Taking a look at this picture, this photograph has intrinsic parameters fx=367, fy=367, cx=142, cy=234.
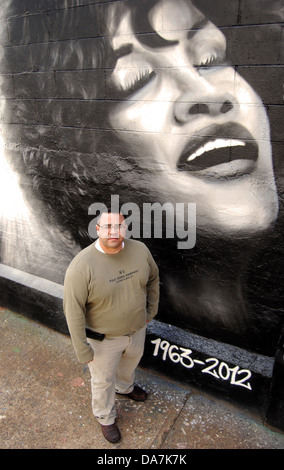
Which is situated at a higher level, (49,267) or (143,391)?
(49,267)

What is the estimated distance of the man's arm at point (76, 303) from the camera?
234 centimetres

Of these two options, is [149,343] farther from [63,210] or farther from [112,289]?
[63,210]

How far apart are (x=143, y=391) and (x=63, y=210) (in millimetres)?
1810

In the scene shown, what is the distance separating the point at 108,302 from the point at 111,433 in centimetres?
102

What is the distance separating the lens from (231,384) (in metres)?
2.86

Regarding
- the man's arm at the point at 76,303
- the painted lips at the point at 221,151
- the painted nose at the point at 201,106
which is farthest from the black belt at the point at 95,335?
the painted nose at the point at 201,106

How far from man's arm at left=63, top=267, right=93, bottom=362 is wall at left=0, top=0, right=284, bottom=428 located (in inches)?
36.1

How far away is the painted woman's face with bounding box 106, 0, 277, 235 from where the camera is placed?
7.92 feet

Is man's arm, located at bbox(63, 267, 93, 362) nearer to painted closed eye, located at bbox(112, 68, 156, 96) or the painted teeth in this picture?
the painted teeth

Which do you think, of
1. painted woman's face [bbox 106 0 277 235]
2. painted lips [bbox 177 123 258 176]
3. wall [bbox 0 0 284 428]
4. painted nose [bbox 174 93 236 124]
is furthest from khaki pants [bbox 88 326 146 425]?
painted nose [bbox 174 93 236 124]

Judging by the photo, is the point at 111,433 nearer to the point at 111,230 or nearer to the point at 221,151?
the point at 111,230

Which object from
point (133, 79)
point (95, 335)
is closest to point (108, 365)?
point (95, 335)

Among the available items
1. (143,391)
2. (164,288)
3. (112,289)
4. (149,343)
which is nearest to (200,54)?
(112,289)

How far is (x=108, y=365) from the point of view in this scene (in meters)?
2.62
